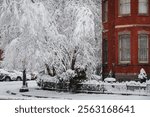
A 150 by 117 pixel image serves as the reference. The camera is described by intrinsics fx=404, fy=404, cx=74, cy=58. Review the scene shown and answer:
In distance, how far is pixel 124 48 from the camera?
32.0 meters

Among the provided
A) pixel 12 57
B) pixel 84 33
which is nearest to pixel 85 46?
pixel 84 33

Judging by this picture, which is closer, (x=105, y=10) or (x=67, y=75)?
(x=67, y=75)

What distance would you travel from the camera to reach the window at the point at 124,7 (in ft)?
105

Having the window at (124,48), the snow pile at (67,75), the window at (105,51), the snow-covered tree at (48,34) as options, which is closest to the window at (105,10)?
the window at (105,51)

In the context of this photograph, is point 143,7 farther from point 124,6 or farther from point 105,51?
point 105,51

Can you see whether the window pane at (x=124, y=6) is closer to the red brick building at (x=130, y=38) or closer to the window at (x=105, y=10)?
the red brick building at (x=130, y=38)

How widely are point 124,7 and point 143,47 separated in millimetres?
3559

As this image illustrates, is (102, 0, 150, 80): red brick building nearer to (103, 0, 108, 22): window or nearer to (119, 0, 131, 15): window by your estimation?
(119, 0, 131, 15): window

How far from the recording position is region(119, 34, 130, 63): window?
1249 inches

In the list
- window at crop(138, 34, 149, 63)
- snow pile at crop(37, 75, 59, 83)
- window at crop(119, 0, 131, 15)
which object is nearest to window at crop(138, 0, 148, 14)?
window at crop(119, 0, 131, 15)

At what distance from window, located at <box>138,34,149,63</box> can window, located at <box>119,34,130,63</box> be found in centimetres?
93

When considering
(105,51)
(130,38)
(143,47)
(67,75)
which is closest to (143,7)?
(130,38)

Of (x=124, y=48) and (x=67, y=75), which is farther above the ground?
(x=124, y=48)

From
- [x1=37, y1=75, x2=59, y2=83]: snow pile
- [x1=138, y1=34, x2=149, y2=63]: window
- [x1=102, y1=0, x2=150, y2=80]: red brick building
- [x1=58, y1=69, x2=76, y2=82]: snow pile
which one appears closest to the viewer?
[x1=58, y1=69, x2=76, y2=82]: snow pile
